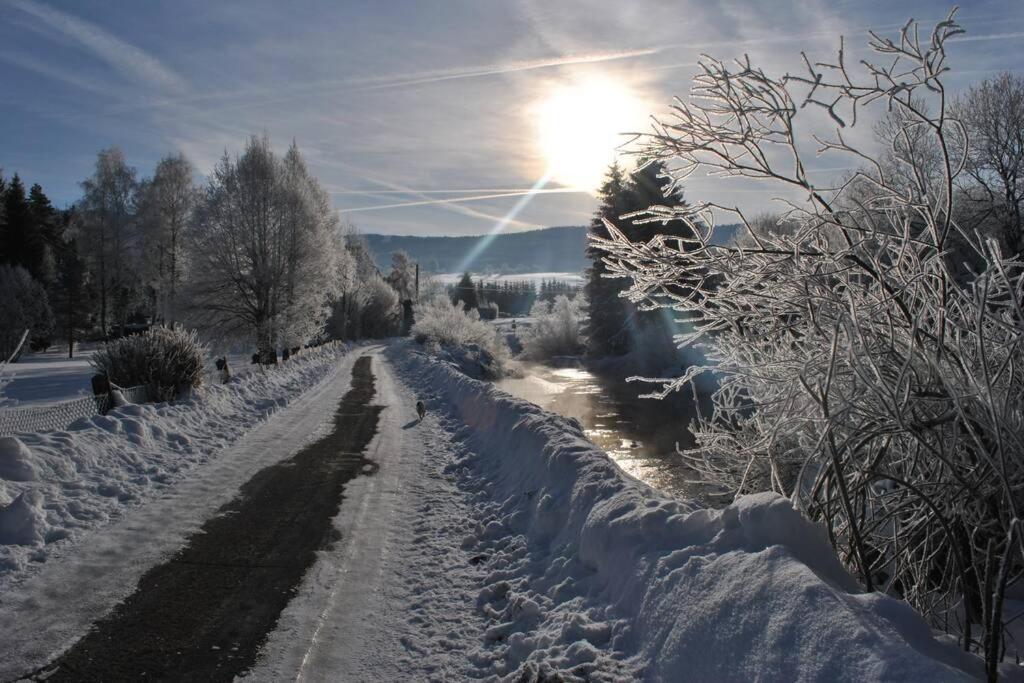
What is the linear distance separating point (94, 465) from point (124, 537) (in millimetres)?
2670

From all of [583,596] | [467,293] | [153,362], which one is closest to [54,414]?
[153,362]

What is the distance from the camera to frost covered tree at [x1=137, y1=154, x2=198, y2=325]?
37781 millimetres

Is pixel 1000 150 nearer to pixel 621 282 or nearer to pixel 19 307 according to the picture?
pixel 621 282

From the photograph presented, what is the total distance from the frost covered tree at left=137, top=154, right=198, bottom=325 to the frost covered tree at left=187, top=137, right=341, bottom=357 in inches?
544

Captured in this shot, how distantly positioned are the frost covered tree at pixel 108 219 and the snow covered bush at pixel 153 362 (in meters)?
31.6

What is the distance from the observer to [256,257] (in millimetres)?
25984

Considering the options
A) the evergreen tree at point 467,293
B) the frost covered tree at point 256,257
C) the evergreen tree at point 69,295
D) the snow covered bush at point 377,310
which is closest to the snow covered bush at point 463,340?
the frost covered tree at point 256,257

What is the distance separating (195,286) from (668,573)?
25.9 metres

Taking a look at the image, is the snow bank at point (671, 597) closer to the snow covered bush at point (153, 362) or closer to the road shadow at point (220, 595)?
the road shadow at point (220, 595)

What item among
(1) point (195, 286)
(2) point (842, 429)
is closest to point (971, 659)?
(2) point (842, 429)

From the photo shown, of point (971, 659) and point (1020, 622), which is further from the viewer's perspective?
point (1020, 622)

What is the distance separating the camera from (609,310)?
39.2 meters

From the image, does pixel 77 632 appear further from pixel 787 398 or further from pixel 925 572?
pixel 925 572

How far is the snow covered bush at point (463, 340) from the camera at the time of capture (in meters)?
35.3
